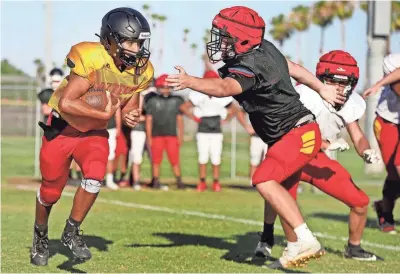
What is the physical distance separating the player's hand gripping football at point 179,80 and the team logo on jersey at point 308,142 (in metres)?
1.54

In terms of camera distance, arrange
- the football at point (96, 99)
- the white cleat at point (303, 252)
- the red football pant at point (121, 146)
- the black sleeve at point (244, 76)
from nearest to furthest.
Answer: the black sleeve at point (244, 76) → the white cleat at point (303, 252) → the football at point (96, 99) → the red football pant at point (121, 146)

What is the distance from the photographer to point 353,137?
321 inches

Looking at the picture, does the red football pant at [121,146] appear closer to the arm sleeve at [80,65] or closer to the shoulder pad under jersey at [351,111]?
the shoulder pad under jersey at [351,111]

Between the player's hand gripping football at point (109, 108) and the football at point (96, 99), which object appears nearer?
the player's hand gripping football at point (109, 108)

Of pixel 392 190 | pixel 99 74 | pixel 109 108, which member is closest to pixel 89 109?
pixel 109 108

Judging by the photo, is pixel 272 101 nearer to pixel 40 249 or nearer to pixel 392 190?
pixel 40 249

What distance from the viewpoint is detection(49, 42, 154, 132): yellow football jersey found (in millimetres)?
7117

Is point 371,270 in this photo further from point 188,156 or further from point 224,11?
point 188,156

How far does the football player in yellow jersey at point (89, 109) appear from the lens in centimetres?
710

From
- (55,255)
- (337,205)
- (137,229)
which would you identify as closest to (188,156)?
(337,205)

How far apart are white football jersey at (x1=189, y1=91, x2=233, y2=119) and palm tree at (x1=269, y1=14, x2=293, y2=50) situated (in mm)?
52685

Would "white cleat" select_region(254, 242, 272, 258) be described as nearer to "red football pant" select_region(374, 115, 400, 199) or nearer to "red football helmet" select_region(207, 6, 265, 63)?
"red football helmet" select_region(207, 6, 265, 63)

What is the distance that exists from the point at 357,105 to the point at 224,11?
176 centimetres

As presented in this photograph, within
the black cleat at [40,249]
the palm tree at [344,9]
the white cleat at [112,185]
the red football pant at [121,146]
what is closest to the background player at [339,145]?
the black cleat at [40,249]
